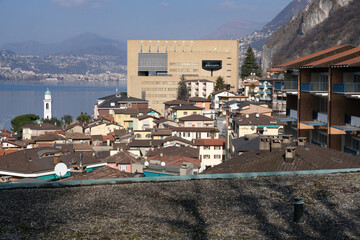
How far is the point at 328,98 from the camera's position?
19.0m

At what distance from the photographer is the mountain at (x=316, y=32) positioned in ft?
403

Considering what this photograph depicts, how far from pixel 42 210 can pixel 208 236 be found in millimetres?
2440

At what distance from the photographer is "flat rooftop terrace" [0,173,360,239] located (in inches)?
Result: 240

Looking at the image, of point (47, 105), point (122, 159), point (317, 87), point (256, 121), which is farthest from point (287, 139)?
point (47, 105)

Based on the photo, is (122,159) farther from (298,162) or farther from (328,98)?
(298,162)

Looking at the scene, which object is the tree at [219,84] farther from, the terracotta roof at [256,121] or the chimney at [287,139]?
the chimney at [287,139]

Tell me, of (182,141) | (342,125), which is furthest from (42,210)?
(182,141)

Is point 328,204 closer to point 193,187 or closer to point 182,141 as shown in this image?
point 193,187

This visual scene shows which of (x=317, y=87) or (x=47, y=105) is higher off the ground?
(x=317, y=87)

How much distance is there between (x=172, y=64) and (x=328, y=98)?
287ft

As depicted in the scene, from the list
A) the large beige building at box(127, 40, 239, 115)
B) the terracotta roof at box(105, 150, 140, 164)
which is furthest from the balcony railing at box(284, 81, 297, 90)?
the large beige building at box(127, 40, 239, 115)

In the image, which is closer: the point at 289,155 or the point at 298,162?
the point at 298,162

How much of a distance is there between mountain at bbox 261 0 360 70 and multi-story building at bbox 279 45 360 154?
91.3 metres

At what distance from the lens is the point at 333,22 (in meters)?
136
